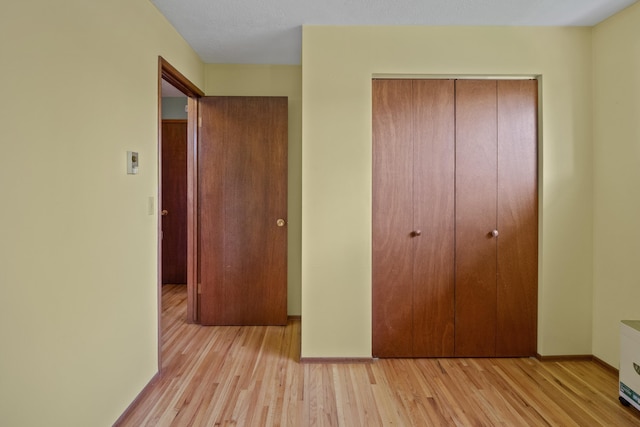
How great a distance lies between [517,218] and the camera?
8.35 feet

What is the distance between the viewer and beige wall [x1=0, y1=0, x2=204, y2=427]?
1200 mm

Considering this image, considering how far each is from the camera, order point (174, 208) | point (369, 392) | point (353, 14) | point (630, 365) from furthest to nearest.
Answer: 1. point (174, 208)
2. point (353, 14)
3. point (369, 392)
4. point (630, 365)

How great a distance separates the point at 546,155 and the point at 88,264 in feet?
9.67

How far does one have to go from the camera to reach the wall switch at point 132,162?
1.91 metres

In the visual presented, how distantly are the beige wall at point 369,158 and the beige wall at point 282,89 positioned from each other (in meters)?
0.88

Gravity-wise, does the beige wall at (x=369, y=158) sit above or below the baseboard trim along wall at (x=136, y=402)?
above

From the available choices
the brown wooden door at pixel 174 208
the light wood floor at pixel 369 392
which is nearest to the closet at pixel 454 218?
the light wood floor at pixel 369 392

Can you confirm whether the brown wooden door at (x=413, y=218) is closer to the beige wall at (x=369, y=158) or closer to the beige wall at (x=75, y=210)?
the beige wall at (x=369, y=158)

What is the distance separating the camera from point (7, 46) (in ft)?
3.82

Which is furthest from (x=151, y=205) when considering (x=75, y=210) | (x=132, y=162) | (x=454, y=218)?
(x=454, y=218)

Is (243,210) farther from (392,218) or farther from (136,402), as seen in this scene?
(136,402)

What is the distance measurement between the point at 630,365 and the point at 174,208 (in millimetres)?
4777

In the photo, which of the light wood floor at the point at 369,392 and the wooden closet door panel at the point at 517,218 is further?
the wooden closet door panel at the point at 517,218

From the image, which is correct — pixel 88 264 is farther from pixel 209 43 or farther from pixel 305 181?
pixel 209 43
